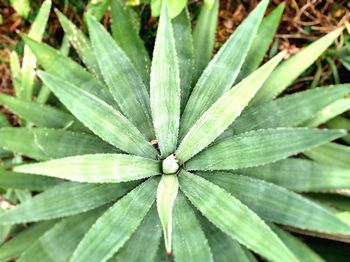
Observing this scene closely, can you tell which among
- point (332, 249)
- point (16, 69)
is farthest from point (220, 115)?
point (16, 69)

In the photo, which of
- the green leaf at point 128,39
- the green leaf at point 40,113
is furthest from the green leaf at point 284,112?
the green leaf at point 40,113

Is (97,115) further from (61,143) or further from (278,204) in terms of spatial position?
(278,204)

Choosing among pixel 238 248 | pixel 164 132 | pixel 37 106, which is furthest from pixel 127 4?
pixel 238 248

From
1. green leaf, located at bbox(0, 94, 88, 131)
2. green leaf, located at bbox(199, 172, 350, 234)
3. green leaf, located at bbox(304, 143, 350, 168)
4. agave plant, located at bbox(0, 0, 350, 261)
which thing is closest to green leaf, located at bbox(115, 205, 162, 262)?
agave plant, located at bbox(0, 0, 350, 261)

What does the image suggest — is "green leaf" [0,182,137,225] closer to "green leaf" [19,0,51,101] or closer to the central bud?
the central bud

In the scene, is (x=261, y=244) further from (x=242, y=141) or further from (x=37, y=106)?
(x=37, y=106)
